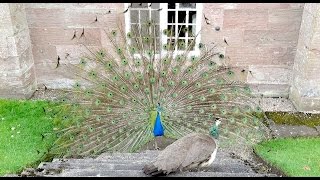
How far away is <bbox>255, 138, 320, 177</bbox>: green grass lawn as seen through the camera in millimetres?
4586

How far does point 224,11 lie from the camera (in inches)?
251

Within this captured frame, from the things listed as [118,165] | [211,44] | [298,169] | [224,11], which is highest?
[224,11]

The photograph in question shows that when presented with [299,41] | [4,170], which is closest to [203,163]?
[4,170]

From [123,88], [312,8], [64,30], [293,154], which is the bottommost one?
[293,154]

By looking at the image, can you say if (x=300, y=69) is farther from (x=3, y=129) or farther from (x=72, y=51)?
(x=3, y=129)

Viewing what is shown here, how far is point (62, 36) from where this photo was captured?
6648 millimetres

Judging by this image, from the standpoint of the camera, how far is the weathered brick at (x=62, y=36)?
6.61 m

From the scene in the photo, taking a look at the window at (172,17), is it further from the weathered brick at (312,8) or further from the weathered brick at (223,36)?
the weathered brick at (312,8)

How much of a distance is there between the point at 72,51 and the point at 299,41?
370 cm

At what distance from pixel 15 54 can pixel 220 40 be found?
10.7 ft

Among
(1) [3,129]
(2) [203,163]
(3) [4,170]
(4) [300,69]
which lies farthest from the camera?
(4) [300,69]

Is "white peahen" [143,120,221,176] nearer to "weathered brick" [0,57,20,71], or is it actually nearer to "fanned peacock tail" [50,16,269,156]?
"fanned peacock tail" [50,16,269,156]

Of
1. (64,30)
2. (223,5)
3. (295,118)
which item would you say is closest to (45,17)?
(64,30)

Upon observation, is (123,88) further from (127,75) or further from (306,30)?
(306,30)
